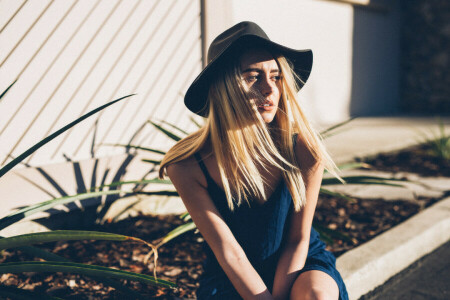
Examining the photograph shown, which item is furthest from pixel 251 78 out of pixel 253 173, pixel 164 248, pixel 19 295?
pixel 164 248

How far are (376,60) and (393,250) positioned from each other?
290 inches

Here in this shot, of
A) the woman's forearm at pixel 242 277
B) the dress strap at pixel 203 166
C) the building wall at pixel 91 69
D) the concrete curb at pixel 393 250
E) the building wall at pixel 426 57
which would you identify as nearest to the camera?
the woman's forearm at pixel 242 277

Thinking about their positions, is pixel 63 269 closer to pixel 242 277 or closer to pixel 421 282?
pixel 242 277

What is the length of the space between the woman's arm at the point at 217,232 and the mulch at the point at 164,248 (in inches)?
Answer: 21.2

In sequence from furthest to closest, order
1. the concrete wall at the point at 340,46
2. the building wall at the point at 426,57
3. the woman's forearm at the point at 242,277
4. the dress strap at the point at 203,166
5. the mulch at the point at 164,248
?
the building wall at the point at 426,57, the concrete wall at the point at 340,46, the mulch at the point at 164,248, the dress strap at the point at 203,166, the woman's forearm at the point at 242,277

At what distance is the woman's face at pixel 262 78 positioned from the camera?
1496 mm

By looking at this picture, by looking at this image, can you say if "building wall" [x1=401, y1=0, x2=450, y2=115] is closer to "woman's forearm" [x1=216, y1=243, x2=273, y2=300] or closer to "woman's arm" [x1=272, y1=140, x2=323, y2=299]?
"woman's arm" [x1=272, y1=140, x2=323, y2=299]

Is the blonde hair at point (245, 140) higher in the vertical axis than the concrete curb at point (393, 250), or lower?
higher

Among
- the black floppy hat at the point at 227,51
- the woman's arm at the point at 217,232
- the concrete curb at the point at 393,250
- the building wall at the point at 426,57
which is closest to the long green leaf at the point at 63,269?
the woman's arm at the point at 217,232

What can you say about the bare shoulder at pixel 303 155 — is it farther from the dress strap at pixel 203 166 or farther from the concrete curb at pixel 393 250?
the concrete curb at pixel 393 250

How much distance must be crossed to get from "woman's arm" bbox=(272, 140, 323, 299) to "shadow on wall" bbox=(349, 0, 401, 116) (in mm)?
6988

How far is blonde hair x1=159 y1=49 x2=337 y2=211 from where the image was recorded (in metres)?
1.49

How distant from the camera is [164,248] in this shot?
2439 millimetres

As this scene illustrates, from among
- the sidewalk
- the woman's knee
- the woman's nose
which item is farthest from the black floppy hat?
the sidewalk
